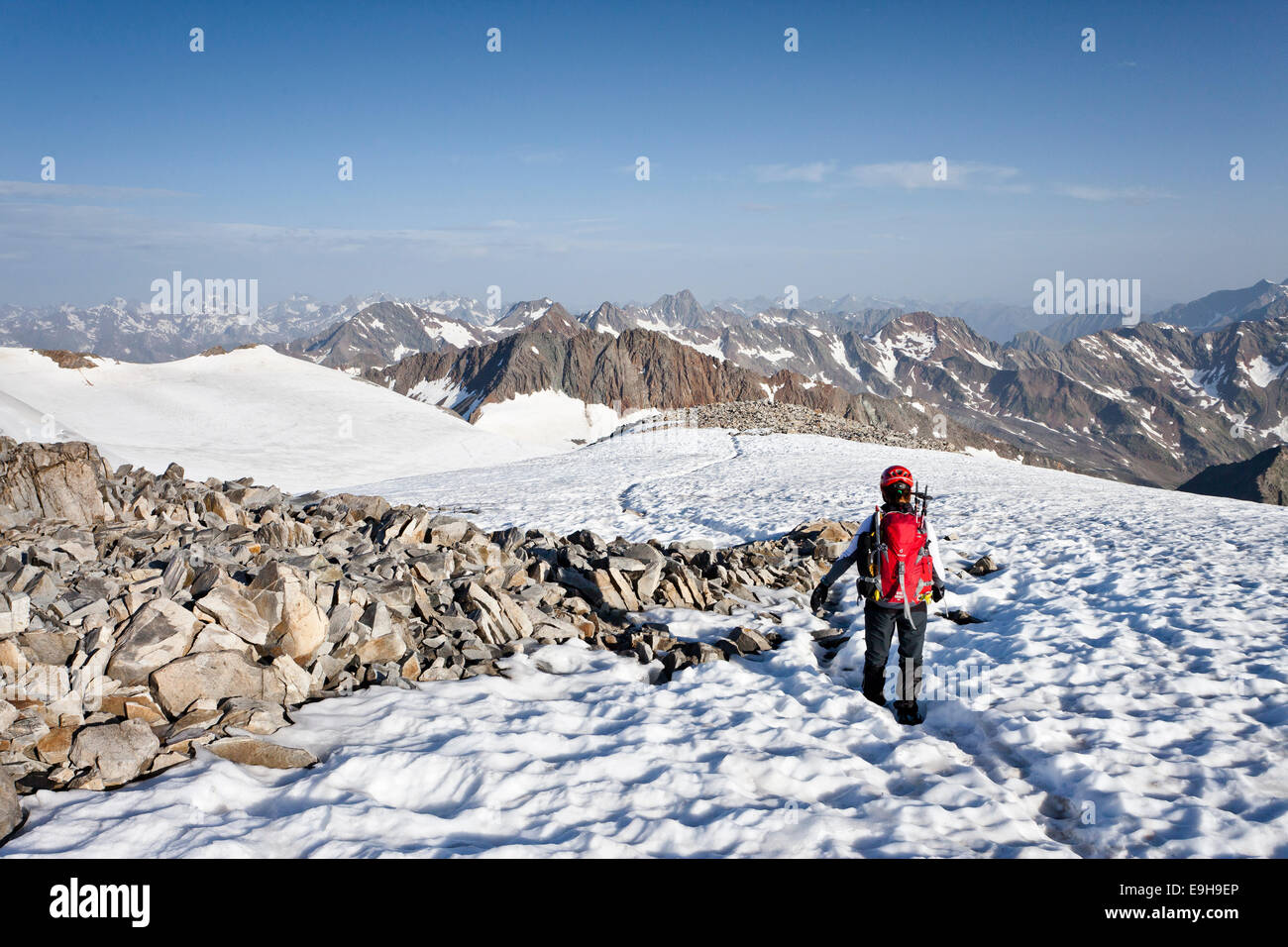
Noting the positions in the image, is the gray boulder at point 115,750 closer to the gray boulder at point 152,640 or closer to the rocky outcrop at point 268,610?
the rocky outcrop at point 268,610

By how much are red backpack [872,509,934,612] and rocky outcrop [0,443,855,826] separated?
2770 mm

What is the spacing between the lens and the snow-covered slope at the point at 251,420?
3203 centimetres

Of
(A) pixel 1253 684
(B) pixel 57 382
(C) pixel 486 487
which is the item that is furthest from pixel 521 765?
(B) pixel 57 382

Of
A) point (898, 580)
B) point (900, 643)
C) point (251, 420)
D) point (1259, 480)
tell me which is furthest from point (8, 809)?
point (1259, 480)

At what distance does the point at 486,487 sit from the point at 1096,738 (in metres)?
24.5

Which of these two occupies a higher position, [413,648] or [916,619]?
[916,619]

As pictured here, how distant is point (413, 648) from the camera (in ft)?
28.1

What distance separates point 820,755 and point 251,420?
41004 millimetres

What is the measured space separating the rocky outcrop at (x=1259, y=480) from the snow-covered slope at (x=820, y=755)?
205 m

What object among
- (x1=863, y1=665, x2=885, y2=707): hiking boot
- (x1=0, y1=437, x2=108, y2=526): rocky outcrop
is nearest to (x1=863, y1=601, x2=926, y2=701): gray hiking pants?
(x1=863, y1=665, x2=885, y2=707): hiking boot

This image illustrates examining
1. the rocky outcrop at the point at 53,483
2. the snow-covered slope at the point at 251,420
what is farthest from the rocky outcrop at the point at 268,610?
the snow-covered slope at the point at 251,420

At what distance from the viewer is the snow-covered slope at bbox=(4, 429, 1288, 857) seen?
5.08m

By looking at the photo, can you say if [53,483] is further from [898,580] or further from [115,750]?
[898,580]
